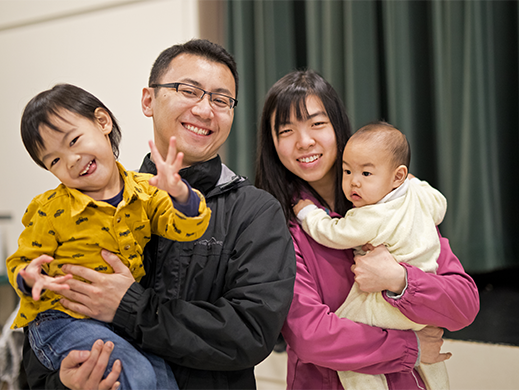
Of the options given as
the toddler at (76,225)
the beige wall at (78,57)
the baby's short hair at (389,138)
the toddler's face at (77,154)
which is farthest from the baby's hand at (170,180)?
the beige wall at (78,57)

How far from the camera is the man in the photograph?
975 millimetres

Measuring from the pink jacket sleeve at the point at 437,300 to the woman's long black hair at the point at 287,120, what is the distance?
15.0 inches

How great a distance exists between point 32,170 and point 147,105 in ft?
6.34

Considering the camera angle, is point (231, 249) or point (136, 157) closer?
point (231, 249)

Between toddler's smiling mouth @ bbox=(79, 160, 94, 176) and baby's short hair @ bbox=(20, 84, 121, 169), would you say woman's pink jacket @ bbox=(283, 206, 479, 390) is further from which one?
baby's short hair @ bbox=(20, 84, 121, 169)

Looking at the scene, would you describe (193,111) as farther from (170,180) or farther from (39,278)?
(39,278)

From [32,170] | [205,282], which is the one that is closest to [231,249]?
[205,282]

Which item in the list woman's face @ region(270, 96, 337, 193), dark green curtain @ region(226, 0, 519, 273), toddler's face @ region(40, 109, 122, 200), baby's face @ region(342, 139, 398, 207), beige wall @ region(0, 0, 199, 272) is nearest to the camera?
toddler's face @ region(40, 109, 122, 200)

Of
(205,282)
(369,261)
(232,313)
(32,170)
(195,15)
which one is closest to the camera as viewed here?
(232,313)

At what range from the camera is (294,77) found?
4.63ft

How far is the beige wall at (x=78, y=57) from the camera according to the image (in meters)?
2.40

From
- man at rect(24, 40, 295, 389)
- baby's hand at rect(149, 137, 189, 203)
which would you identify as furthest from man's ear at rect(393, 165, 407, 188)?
baby's hand at rect(149, 137, 189, 203)

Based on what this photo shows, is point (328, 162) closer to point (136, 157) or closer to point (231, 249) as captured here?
point (231, 249)

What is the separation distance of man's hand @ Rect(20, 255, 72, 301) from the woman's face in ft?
2.56
